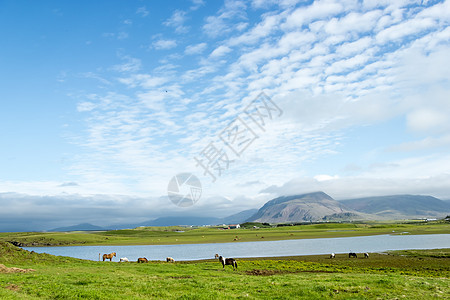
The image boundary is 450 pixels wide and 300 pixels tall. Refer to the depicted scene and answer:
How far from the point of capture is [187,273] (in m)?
32.8

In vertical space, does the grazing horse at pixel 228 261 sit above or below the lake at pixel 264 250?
above

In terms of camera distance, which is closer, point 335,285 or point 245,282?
point 335,285

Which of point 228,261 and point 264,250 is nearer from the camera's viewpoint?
point 228,261

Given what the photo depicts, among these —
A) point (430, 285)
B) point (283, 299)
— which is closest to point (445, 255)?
point (430, 285)

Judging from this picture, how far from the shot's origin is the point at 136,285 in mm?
23156

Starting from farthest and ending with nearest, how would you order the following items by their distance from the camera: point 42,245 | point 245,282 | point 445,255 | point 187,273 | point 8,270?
point 42,245
point 445,255
point 187,273
point 8,270
point 245,282

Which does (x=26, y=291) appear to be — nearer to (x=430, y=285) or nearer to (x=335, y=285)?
(x=335, y=285)

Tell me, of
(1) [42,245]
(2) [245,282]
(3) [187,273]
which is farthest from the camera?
(1) [42,245]

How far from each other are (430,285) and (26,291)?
1108 inches

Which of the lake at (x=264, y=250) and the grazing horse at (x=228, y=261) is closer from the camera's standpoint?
the grazing horse at (x=228, y=261)

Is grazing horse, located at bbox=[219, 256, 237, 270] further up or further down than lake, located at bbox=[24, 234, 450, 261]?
further up

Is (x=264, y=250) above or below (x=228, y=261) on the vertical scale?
below

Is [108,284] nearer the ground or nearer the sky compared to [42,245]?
nearer the sky

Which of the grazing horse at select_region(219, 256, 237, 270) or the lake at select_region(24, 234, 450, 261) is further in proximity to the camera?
the lake at select_region(24, 234, 450, 261)
